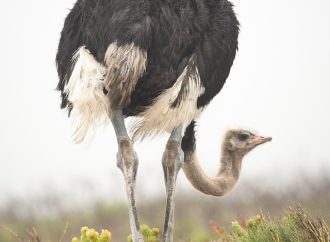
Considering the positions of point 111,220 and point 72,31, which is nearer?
point 72,31

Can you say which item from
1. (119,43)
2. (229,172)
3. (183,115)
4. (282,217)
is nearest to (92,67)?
(119,43)

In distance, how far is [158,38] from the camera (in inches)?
230

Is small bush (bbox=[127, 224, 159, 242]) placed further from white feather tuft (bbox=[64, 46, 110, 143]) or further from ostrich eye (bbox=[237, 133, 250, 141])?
ostrich eye (bbox=[237, 133, 250, 141])

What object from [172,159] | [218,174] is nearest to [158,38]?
[172,159]

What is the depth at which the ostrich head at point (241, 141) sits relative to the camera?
8.34 metres

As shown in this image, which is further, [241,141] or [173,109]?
[241,141]

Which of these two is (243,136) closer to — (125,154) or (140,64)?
(125,154)

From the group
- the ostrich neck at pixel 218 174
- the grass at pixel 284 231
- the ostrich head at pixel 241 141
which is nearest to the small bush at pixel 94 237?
the grass at pixel 284 231

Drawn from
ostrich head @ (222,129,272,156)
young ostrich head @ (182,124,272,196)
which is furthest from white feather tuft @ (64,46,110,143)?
ostrich head @ (222,129,272,156)

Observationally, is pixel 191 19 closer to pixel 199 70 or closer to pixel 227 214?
pixel 199 70

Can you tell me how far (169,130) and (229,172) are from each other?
210 cm

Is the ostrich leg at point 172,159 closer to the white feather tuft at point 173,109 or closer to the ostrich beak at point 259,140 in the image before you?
the white feather tuft at point 173,109

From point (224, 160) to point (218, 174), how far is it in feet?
0.51

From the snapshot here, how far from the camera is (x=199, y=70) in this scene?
600 centimetres
